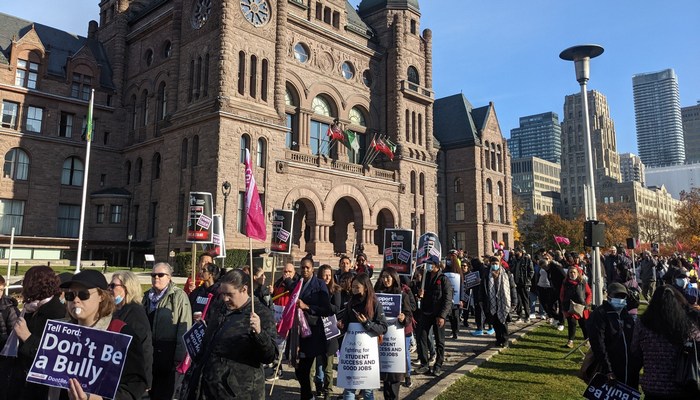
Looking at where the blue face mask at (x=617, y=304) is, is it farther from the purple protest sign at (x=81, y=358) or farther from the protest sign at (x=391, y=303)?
the purple protest sign at (x=81, y=358)

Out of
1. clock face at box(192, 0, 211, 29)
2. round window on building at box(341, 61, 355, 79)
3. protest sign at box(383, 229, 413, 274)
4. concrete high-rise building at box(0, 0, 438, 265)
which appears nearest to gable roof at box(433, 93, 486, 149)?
concrete high-rise building at box(0, 0, 438, 265)

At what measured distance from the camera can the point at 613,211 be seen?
347 ft

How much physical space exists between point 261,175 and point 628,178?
198 meters

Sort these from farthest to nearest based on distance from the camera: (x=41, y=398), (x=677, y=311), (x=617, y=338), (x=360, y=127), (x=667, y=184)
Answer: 1. (x=667, y=184)
2. (x=360, y=127)
3. (x=617, y=338)
4. (x=677, y=311)
5. (x=41, y=398)

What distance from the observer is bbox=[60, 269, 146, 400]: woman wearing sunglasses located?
395cm

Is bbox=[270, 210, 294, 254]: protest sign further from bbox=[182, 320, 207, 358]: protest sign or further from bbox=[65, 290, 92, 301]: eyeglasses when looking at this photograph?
bbox=[65, 290, 92, 301]: eyeglasses

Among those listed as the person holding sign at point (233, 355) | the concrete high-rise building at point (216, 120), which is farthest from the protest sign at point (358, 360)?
the concrete high-rise building at point (216, 120)

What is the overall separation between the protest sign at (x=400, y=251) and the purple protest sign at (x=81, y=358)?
11.6 m

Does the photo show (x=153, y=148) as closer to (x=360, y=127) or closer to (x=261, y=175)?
(x=261, y=175)

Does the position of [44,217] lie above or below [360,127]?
below

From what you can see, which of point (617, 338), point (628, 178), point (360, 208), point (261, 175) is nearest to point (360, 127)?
point (360, 208)

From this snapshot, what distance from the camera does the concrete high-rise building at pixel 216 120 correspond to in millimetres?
31969

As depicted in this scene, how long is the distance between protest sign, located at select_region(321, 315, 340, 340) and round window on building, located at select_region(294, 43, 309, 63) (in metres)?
32.6

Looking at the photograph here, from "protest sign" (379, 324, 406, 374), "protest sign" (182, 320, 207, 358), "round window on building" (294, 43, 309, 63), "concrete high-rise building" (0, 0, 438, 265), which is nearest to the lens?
"protest sign" (182, 320, 207, 358)
